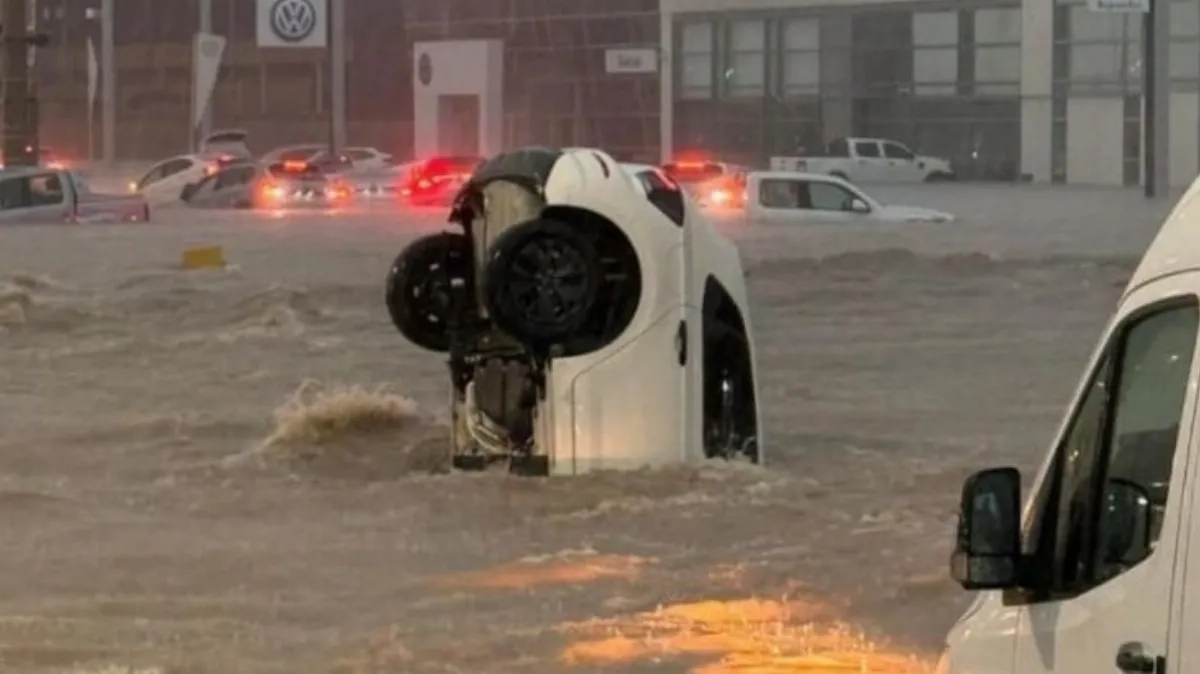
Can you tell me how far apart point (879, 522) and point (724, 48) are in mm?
54919

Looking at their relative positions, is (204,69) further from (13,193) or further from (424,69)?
(13,193)

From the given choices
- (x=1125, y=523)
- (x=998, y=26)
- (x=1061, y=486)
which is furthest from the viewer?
(x=998, y=26)

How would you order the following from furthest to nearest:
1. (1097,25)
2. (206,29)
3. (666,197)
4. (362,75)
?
(206,29) < (362,75) < (1097,25) < (666,197)

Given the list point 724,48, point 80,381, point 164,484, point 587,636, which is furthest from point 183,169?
point 587,636

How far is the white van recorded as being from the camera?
389 cm

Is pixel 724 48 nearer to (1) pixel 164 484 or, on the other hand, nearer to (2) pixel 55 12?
(2) pixel 55 12

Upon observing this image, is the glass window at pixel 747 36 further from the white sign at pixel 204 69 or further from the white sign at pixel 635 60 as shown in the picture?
the white sign at pixel 204 69

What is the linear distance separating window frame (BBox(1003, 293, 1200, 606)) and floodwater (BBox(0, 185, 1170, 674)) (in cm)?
442

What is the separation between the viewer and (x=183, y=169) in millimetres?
53219

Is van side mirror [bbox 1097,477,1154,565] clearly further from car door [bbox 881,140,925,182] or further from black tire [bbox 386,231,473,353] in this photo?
car door [bbox 881,140,925,182]

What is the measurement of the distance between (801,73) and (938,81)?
4.32 meters

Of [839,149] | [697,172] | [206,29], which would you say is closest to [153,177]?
[697,172]

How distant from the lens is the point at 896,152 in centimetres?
5997

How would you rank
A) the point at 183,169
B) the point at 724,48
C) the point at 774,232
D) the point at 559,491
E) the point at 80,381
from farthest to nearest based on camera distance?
the point at 724,48 → the point at 183,169 → the point at 774,232 → the point at 80,381 → the point at 559,491
